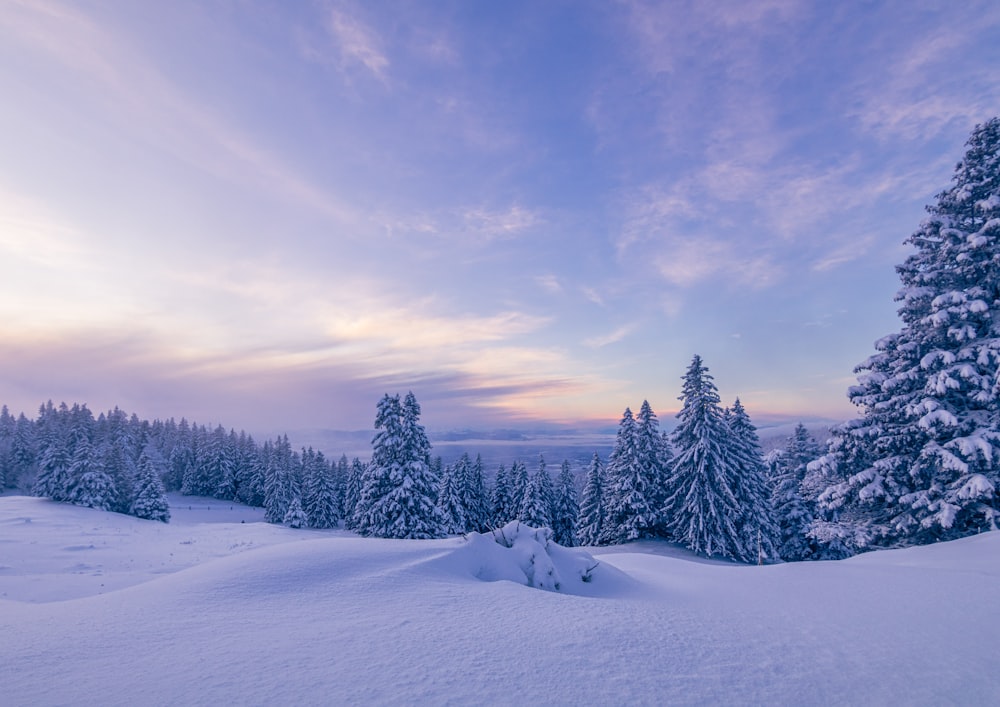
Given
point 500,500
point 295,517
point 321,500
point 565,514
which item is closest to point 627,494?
point 565,514

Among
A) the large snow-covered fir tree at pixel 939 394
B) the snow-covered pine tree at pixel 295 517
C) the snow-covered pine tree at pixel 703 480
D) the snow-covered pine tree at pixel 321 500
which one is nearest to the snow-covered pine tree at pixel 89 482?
the snow-covered pine tree at pixel 295 517

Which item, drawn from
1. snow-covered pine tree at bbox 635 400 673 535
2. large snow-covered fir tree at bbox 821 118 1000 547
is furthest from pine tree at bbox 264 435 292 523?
large snow-covered fir tree at bbox 821 118 1000 547

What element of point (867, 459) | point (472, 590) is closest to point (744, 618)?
point (472, 590)

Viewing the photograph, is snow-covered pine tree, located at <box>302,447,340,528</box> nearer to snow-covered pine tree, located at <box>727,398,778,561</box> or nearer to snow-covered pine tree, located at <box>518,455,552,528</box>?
snow-covered pine tree, located at <box>518,455,552,528</box>

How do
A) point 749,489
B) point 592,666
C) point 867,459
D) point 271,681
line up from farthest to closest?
point 749,489 < point 867,459 < point 592,666 < point 271,681

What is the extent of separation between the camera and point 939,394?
13047 mm

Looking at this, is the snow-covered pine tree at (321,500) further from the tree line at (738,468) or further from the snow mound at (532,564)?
the snow mound at (532,564)

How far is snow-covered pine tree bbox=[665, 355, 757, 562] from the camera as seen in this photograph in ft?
101

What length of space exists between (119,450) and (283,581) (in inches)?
2202

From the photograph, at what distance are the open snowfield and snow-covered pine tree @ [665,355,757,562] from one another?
23964mm

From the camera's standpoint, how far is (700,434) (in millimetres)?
32062

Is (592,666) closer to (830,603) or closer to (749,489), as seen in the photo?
(830,603)

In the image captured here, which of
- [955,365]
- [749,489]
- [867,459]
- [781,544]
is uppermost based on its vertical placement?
[955,365]

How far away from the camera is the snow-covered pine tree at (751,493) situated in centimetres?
3125
